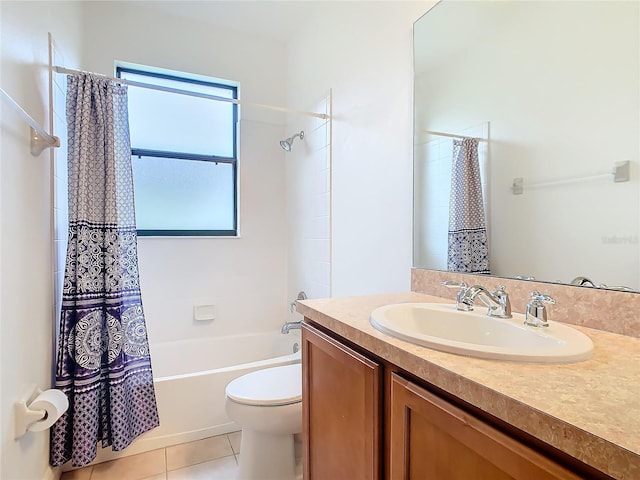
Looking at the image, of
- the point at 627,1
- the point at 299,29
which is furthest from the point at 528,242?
the point at 299,29

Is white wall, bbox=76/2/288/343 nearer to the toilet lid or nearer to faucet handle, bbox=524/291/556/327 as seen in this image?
the toilet lid

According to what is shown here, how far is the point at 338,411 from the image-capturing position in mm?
975

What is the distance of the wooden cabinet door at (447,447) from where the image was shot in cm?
49

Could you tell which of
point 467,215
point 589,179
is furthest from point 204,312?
point 589,179

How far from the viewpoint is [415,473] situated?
0.70 metres

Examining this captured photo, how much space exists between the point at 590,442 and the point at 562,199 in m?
0.79

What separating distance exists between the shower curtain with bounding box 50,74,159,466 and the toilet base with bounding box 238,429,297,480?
0.55m

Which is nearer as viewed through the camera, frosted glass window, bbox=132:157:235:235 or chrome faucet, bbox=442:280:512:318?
chrome faucet, bbox=442:280:512:318

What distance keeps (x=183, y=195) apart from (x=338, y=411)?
6.85 feet

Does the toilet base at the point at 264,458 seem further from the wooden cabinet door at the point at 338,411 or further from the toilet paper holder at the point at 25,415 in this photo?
the toilet paper holder at the point at 25,415

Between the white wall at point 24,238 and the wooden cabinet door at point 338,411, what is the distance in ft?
3.08

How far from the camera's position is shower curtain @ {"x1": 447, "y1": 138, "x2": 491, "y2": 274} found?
1241 millimetres

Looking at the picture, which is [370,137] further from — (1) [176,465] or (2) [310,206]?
(1) [176,465]

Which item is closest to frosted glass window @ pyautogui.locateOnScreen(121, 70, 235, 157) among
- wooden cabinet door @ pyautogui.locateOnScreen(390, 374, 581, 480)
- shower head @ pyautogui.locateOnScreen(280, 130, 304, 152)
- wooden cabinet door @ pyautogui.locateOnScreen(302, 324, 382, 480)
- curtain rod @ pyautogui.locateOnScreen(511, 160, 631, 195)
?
shower head @ pyautogui.locateOnScreen(280, 130, 304, 152)
